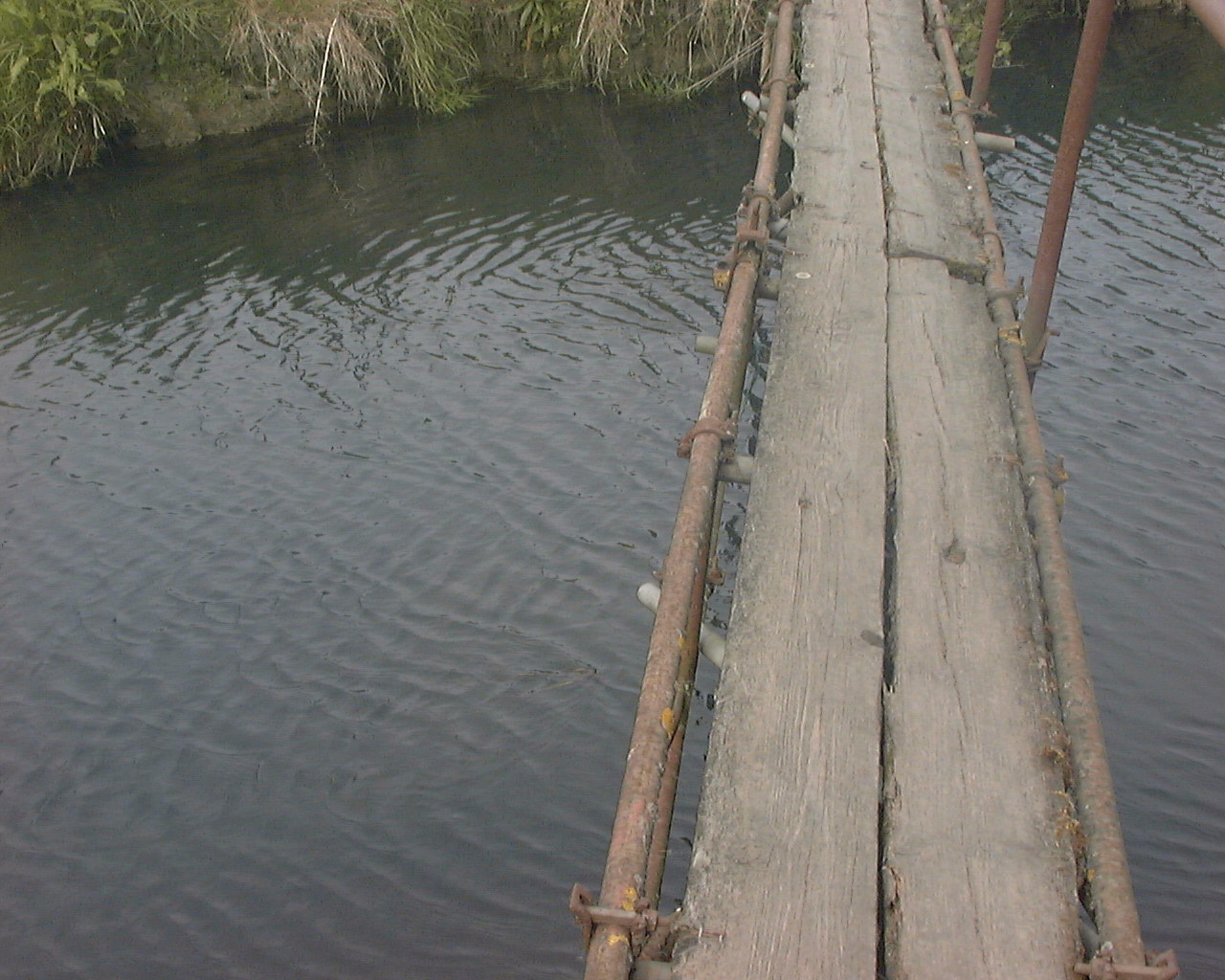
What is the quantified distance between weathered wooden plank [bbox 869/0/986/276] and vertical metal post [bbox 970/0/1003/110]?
1.84ft

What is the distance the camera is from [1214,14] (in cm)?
305

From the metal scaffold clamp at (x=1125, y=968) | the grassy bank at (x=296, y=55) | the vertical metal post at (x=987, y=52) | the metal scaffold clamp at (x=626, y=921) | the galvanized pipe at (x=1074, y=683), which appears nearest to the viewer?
the metal scaffold clamp at (x=1125, y=968)

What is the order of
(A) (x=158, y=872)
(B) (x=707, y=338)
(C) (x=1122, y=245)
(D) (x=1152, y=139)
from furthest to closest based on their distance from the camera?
(D) (x=1152, y=139) → (C) (x=1122, y=245) → (B) (x=707, y=338) → (A) (x=158, y=872)

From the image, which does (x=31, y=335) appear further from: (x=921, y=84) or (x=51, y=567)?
(x=921, y=84)

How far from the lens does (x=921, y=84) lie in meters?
10.5

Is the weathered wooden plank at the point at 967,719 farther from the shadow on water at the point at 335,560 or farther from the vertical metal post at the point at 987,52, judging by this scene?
the vertical metal post at the point at 987,52

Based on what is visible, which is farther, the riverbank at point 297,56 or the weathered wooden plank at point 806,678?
the riverbank at point 297,56

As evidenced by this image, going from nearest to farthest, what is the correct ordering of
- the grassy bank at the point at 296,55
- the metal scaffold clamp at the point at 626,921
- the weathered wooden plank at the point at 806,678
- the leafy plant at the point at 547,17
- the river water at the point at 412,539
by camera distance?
the metal scaffold clamp at the point at 626,921
the weathered wooden plank at the point at 806,678
the river water at the point at 412,539
the grassy bank at the point at 296,55
the leafy plant at the point at 547,17

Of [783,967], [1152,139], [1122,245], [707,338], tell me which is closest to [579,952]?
[783,967]

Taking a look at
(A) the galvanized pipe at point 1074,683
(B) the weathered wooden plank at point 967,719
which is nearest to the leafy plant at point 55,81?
(A) the galvanized pipe at point 1074,683

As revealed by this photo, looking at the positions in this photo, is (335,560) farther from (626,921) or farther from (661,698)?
(626,921)

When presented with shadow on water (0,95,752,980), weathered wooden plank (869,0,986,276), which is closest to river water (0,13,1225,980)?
shadow on water (0,95,752,980)

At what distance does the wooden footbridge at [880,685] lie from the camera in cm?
345

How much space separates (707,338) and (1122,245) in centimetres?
753
